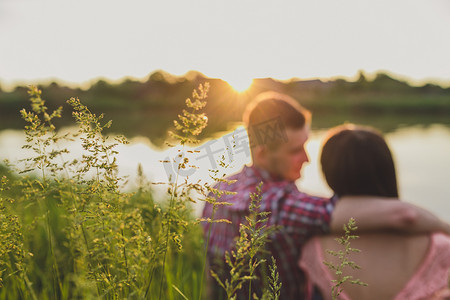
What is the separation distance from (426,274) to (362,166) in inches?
24.1

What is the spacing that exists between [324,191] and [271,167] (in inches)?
398

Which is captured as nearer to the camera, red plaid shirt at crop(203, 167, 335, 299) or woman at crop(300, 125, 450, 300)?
woman at crop(300, 125, 450, 300)

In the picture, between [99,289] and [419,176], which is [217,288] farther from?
[419,176]

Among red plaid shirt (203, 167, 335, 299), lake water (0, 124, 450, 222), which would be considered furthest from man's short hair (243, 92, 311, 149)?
lake water (0, 124, 450, 222)

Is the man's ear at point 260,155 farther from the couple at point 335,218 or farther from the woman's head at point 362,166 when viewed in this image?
the woman's head at point 362,166

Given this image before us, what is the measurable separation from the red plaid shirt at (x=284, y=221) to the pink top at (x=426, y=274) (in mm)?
145

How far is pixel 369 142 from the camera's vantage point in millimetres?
2117

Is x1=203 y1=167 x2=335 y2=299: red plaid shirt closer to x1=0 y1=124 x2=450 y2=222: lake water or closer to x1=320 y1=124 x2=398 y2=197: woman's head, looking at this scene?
x1=320 y1=124 x2=398 y2=197: woman's head

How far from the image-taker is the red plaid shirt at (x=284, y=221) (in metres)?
2.00

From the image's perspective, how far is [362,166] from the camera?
206 cm

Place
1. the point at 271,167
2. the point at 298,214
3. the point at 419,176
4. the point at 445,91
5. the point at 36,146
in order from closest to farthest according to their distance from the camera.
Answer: the point at 36,146 < the point at 298,214 < the point at 271,167 < the point at 419,176 < the point at 445,91

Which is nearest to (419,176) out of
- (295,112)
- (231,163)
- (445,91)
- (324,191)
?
(324,191)

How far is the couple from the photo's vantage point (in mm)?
1859

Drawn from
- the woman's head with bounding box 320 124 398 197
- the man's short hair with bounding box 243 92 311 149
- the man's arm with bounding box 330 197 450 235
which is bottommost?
the man's arm with bounding box 330 197 450 235
